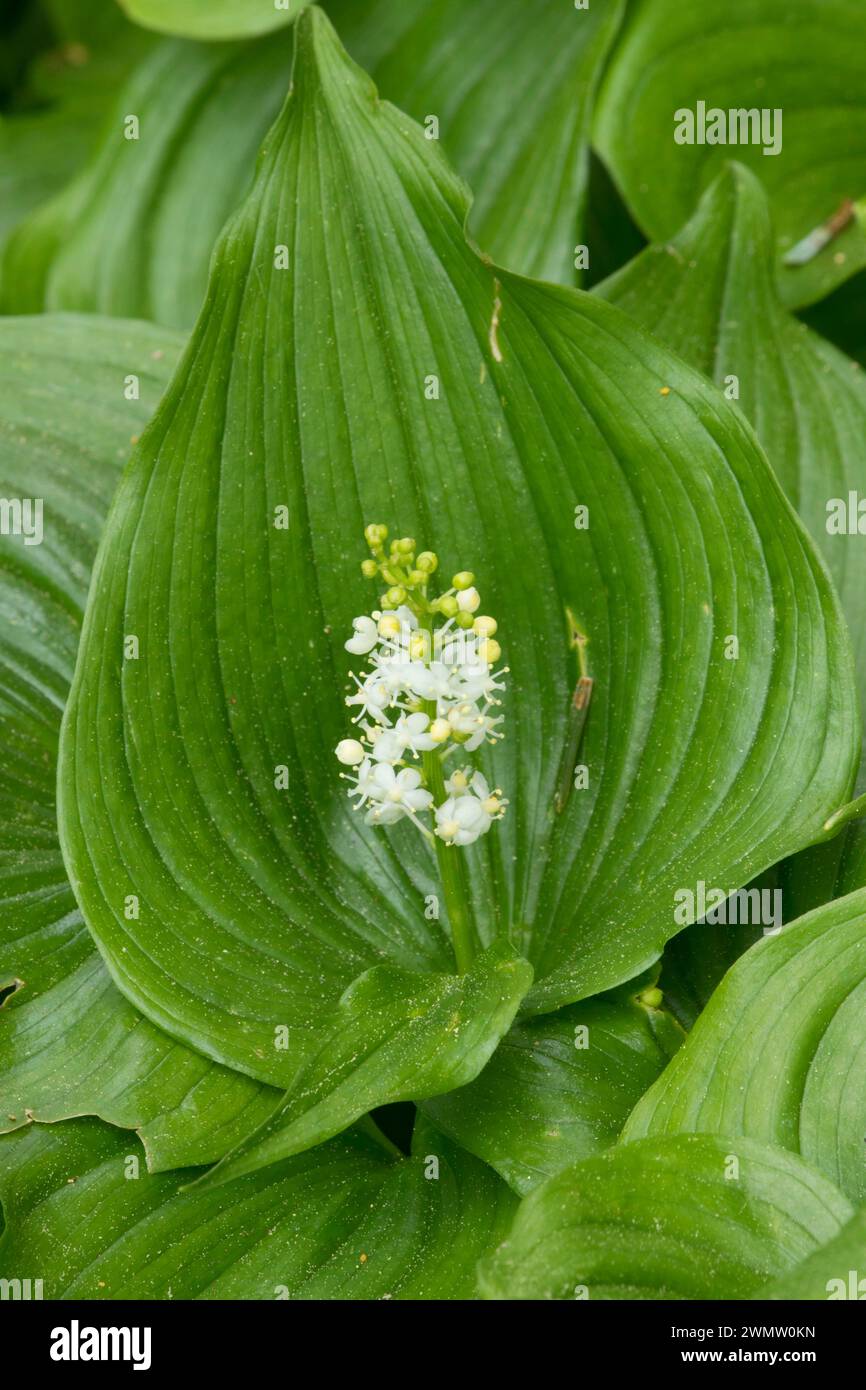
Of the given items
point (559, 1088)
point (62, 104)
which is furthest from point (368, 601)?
point (62, 104)

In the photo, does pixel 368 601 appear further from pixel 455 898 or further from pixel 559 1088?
pixel 559 1088

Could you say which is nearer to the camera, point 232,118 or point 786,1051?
point 786,1051

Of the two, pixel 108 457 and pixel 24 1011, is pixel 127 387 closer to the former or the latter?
pixel 108 457

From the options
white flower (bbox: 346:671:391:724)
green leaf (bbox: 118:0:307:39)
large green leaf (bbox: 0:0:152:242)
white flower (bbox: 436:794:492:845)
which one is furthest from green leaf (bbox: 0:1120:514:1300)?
large green leaf (bbox: 0:0:152:242)

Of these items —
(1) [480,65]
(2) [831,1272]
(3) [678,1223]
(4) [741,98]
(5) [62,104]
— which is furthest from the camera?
(5) [62,104]

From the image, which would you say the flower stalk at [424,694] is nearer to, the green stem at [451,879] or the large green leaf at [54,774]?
the green stem at [451,879]

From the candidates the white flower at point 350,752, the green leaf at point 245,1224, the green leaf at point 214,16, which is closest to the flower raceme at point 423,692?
the white flower at point 350,752
